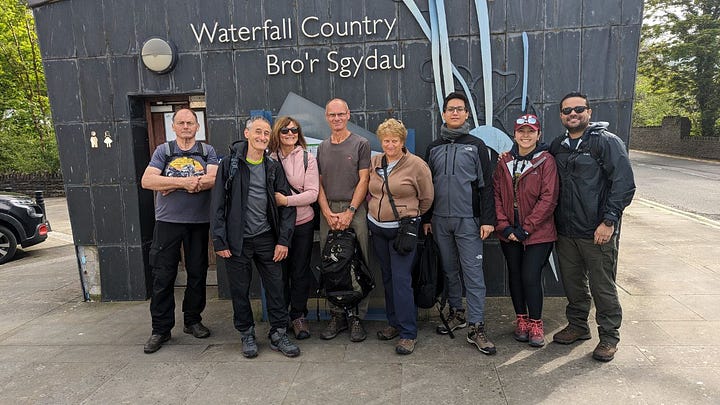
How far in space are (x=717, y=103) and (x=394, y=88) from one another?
26584 millimetres

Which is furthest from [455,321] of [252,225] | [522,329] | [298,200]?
[252,225]

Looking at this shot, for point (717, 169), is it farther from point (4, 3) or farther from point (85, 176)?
point (4, 3)

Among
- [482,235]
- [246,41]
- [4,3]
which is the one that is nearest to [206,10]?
[246,41]

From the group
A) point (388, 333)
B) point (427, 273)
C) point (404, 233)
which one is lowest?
point (388, 333)

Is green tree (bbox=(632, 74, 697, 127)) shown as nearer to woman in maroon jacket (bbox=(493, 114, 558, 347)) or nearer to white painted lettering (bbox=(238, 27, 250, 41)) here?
woman in maroon jacket (bbox=(493, 114, 558, 347))

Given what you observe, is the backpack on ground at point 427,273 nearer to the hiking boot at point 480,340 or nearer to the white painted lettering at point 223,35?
the hiking boot at point 480,340

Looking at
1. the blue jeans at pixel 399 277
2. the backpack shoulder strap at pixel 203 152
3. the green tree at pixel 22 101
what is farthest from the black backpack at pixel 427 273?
the green tree at pixel 22 101

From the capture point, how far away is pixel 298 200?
146 inches

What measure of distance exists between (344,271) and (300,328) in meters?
0.68

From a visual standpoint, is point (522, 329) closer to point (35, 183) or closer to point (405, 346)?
point (405, 346)

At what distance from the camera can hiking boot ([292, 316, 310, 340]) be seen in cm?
402

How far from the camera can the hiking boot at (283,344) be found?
12.1 ft

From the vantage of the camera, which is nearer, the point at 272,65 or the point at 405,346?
the point at 405,346

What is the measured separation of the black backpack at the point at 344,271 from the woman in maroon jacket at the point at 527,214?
3.82 ft
